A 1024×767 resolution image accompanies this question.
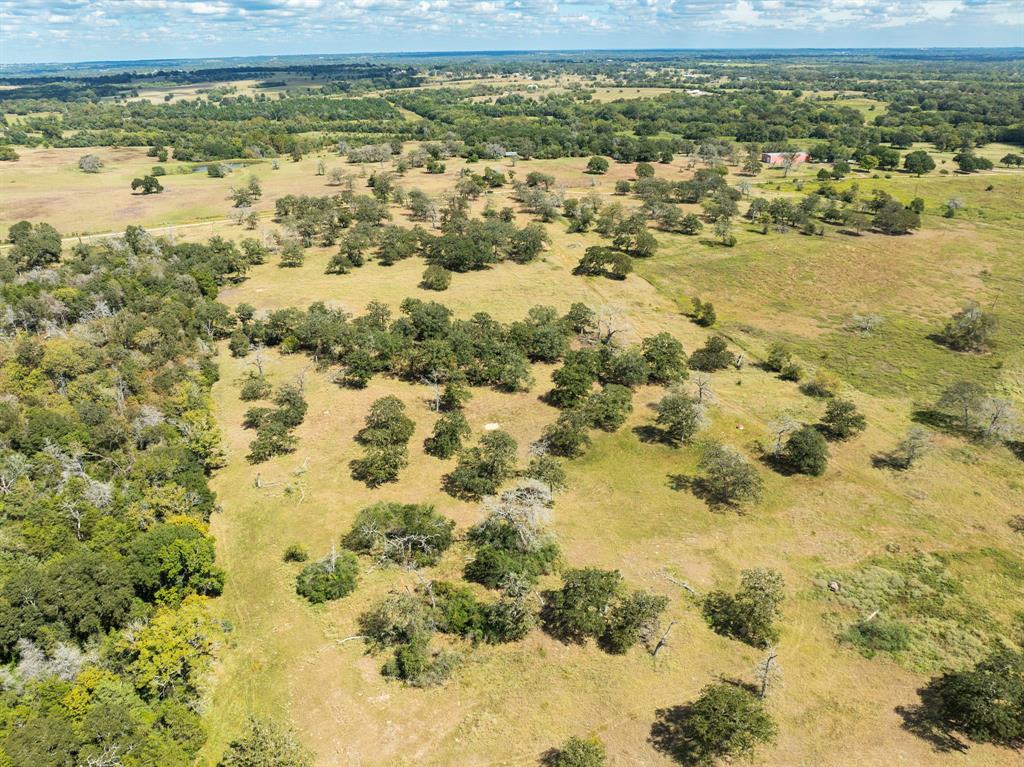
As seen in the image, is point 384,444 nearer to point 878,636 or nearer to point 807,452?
point 807,452

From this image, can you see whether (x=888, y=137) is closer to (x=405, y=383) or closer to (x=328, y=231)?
(x=328, y=231)

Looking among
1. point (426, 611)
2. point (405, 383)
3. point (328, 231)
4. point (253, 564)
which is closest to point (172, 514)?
point (253, 564)

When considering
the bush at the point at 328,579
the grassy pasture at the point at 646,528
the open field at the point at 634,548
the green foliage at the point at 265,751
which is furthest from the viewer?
the bush at the point at 328,579

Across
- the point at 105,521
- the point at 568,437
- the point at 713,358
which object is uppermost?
the point at 713,358

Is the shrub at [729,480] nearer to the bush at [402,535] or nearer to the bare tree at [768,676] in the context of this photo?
the bare tree at [768,676]

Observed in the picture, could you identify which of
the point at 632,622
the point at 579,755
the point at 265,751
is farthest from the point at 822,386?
the point at 265,751

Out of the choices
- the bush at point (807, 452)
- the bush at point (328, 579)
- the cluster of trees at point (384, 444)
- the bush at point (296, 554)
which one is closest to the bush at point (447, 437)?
the cluster of trees at point (384, 444)
